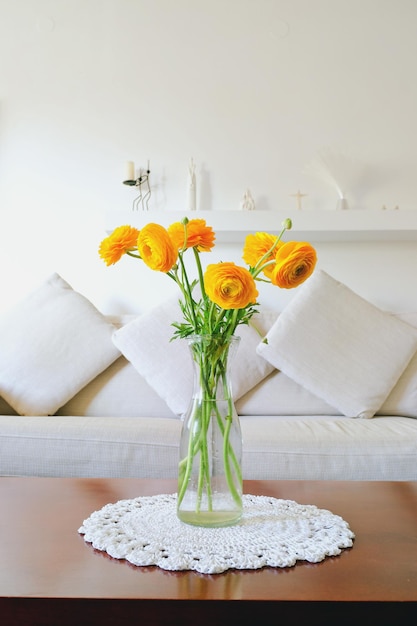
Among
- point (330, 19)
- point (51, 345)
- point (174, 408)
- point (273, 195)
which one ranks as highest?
point (330, 19)

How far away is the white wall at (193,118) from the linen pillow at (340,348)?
594 millimetres

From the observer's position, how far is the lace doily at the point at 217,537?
86cm

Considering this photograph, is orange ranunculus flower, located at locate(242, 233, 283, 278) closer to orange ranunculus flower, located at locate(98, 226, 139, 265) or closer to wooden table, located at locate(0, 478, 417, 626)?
orange ranunculus flower, located at locate(98, 226, 139, 265)

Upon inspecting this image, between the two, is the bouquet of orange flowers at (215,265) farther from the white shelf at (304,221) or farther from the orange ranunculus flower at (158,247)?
the white shelf at (304,221)

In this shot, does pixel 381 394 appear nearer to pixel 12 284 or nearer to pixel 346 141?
pixel 346 141

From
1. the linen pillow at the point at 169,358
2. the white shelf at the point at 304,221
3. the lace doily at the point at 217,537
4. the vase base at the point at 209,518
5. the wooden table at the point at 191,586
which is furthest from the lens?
the white shelf at the point at 304,221

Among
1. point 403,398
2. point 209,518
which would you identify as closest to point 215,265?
point 209,518

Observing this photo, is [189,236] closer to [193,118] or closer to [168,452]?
[168,452]

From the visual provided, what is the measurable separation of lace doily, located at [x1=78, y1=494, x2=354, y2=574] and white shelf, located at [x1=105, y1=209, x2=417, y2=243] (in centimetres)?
200

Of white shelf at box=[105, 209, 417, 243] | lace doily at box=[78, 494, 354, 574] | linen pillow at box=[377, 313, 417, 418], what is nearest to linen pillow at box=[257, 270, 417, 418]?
linen pillow at box=[377, 313, 417, 418]

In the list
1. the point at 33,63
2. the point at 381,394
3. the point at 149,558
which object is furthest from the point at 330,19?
the point at 149,558

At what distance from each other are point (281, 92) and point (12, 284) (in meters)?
1.67

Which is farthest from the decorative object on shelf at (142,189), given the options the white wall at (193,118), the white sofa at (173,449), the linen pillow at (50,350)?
the white sofa at (173,449)

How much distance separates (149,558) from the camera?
2.83 feet
